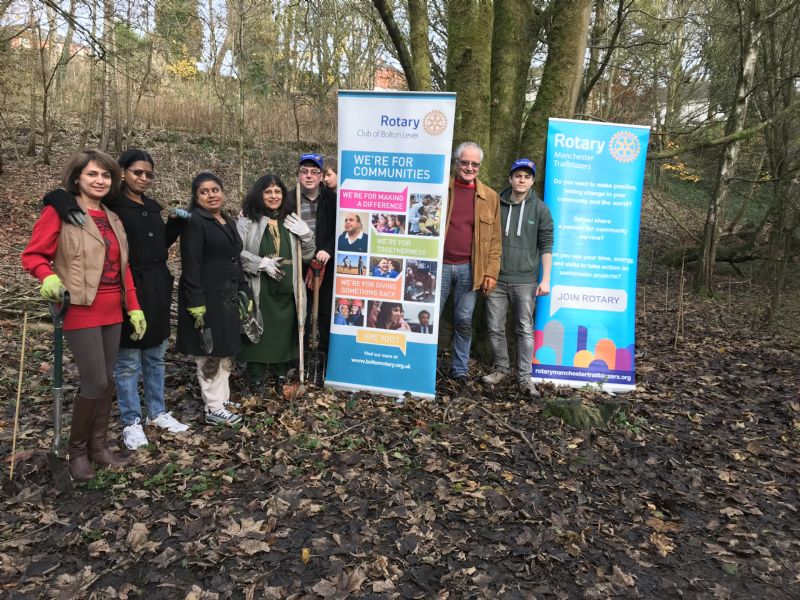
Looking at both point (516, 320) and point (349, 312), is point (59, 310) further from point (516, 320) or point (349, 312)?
point (516, 320)

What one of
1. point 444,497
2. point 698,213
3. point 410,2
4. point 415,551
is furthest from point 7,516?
point 698,213

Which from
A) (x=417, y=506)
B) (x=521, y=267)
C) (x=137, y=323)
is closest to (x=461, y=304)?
(x=521, y=267)

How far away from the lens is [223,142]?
16.9 metres

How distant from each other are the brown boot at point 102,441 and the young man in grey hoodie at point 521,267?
3243 mm

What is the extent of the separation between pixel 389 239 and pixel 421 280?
0.47 metres

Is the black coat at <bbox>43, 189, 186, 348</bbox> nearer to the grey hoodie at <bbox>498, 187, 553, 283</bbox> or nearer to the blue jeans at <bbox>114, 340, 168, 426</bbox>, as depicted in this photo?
the blue jeans at <bbox>114, 340, 168, 426</bbox>

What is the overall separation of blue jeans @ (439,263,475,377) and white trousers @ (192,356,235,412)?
1968mm

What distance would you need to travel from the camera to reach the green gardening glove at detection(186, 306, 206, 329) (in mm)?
4059

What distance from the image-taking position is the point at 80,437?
135 inches

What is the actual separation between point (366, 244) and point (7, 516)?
3.21m

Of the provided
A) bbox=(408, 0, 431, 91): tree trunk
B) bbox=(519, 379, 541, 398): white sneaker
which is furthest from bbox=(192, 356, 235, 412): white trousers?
bbox=(408, 0, 431, 91): tree trunk

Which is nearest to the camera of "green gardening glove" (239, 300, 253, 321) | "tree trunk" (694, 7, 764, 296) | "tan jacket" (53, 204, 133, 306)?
"tan jacket" (53, 204, 133, 306)

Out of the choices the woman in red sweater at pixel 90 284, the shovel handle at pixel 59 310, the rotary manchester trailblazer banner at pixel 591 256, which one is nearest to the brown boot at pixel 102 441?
the woman in red sweater at pixel 90 284

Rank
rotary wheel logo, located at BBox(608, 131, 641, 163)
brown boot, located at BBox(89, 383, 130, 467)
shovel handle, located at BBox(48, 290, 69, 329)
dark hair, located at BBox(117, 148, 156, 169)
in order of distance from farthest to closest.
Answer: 1. rotary wheel logo, located at BBox(608, 131, 641, 163)
2. dark hair, located at BBox(117, 148, 156, 169)
3. brown boot, located at BBox(89, 383, 130, 467)
4. shovel handle, located at BBox(48, 290, 69, 329)
